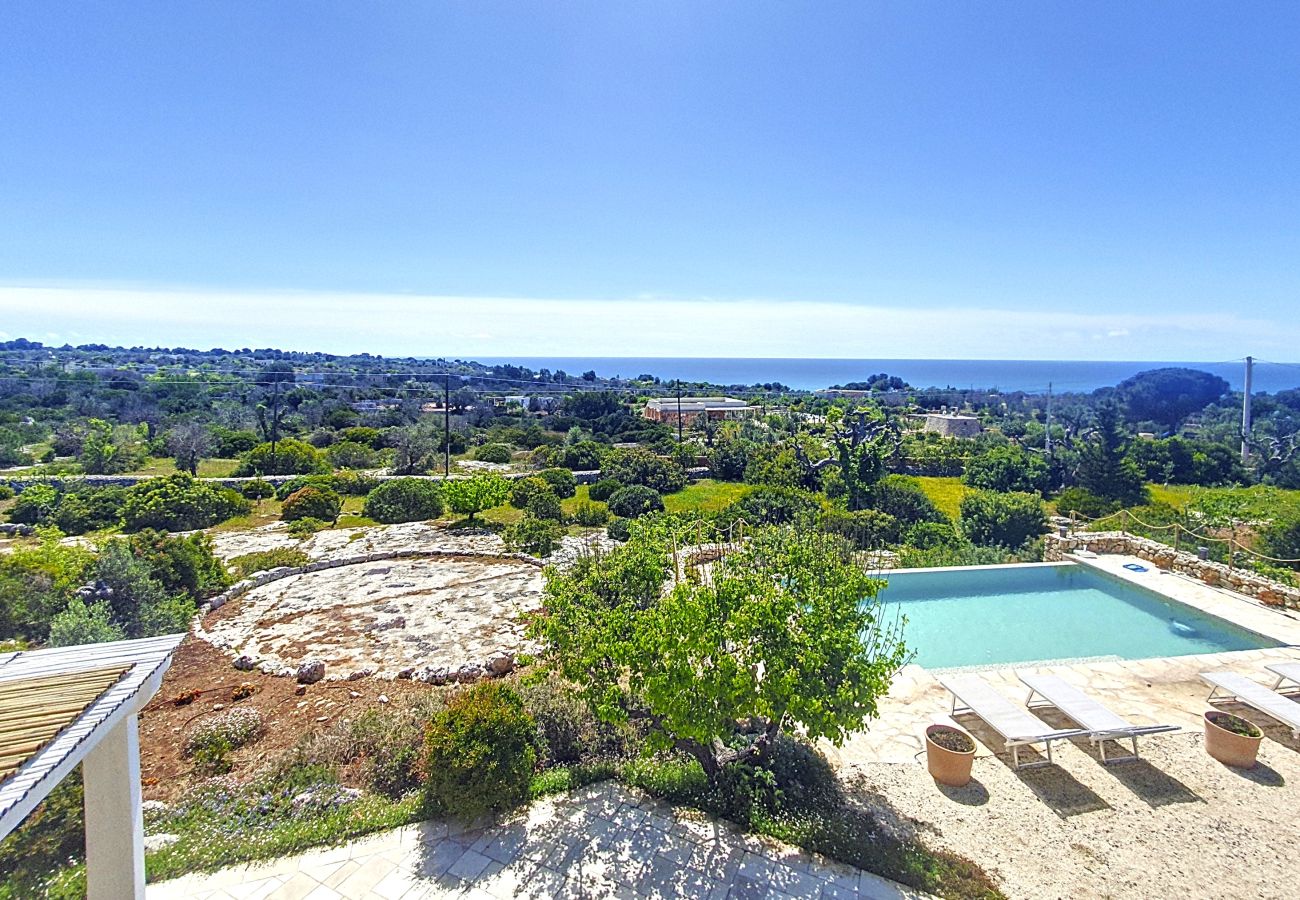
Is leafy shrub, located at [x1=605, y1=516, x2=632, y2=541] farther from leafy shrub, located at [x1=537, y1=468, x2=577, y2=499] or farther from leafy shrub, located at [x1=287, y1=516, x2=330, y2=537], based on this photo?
leafy shrub, located at [x1=287, y1=516, x2=330, y2=537]

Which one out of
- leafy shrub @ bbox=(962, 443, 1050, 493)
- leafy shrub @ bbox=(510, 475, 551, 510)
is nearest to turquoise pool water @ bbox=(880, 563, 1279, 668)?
leafy shrub @ bbox=(510, 475, 551, 510)

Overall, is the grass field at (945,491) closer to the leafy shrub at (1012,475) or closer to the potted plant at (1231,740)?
the leafy shrub at (1012,475)

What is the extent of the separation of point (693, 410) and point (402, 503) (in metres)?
36.8

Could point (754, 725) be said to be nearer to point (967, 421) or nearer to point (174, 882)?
point (174, 882)

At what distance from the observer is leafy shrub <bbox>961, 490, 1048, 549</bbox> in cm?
1538

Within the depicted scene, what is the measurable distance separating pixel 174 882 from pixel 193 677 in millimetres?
4317

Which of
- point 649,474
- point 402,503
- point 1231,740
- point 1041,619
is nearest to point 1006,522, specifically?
point 1041,619

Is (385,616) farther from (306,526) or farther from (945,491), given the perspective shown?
(945,491)

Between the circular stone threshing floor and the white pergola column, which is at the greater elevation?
the white pergola column

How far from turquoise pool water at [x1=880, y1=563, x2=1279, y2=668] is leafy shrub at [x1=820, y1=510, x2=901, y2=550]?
2.61 metres

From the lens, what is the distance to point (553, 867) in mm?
5004

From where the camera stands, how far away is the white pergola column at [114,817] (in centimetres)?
395

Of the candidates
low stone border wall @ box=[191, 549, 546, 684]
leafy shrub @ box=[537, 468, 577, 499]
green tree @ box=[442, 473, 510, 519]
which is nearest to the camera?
low stone border wall @ box=[191, 549, 546, 684]

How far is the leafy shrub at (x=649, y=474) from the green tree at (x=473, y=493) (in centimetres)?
587
